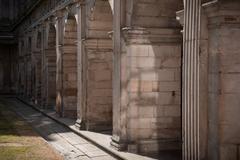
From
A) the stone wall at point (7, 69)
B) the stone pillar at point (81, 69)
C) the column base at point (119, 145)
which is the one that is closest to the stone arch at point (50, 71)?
the stone pillar at point (81, 69)

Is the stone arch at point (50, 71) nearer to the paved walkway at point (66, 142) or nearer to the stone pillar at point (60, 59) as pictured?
the stone pillar at point (60, 59)

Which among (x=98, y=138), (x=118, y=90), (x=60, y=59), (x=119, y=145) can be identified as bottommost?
(x=98, y=138)

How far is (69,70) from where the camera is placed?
1827cm

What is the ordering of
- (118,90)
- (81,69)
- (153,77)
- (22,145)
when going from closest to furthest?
(153,77)
(118,90)
(22,145)
(81,69)

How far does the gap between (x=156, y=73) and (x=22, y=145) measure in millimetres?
4272

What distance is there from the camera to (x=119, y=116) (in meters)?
11.0

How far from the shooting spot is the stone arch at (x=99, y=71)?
14.2m

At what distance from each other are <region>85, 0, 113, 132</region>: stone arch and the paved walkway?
3.39ft

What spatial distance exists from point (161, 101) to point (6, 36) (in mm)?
31332

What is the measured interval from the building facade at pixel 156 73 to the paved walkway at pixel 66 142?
0.58 m

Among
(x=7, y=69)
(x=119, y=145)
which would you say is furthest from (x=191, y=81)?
(x=7, y=69)

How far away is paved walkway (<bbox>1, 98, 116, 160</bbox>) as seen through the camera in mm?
10867

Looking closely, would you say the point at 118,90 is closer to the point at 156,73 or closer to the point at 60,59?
the point at 156,73

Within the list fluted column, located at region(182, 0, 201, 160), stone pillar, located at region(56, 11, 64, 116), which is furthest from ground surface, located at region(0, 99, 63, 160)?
fluted column, located at region(182, 0, 201, 160)
